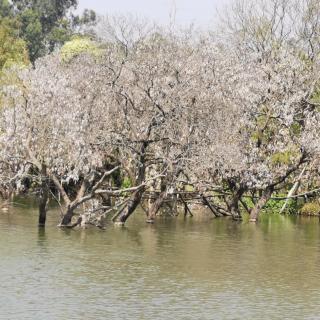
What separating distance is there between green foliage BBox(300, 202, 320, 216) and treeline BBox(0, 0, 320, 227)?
1823 millimetres

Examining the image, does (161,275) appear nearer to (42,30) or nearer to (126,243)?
(126,243)

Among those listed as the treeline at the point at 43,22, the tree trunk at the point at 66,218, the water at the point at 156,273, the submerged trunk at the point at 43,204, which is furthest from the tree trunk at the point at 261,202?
the treeline at the point at 43,22

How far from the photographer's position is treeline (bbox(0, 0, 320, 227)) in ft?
132

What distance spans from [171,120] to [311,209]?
2020 centimetres

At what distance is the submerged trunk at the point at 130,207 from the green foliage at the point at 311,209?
1872cm

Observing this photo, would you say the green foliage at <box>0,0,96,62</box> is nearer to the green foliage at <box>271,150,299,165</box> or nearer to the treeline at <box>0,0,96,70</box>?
the treeline at <box>0,0,96,70</box>

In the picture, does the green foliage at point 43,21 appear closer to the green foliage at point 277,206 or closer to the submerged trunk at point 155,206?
the green foliage at point 277,206

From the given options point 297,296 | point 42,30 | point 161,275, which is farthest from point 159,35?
point 42,30

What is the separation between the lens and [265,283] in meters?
28.5

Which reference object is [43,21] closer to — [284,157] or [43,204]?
[284,157]

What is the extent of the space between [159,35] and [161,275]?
20.7m

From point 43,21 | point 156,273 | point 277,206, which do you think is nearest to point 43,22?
point 43,21

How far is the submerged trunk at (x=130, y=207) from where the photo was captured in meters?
44.1

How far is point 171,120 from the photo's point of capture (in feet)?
144
